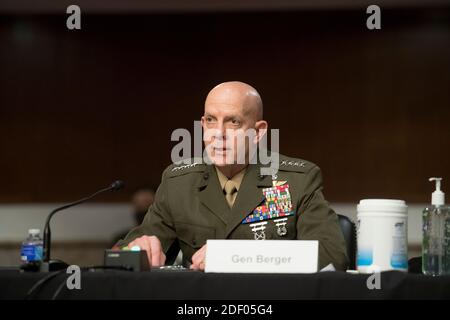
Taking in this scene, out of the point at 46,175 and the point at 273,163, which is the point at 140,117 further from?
the point at 273,163

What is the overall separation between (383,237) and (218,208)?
2.59 ft

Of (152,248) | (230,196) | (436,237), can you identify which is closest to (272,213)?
(230,196)

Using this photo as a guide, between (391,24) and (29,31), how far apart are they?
2.80m

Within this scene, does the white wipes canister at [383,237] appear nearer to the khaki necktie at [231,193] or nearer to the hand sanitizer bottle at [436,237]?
the hand sanitizer bottle at [436,237]

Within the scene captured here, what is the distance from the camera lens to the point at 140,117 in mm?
5789

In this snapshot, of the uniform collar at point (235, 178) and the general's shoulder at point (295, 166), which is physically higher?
the general's shoulder at point (295, 166)

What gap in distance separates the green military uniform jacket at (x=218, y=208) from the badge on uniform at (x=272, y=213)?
1 cm

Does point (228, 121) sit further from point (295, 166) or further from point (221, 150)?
point (295, 166)

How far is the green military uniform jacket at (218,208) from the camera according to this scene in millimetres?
2533

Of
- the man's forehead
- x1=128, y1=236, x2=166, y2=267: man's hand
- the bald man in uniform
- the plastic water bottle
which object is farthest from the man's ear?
the plastic water bottle

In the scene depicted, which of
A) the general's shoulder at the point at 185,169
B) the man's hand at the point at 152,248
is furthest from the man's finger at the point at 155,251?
the general's shoulder at the point at 185,169

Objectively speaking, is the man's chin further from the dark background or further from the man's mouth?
the dark background

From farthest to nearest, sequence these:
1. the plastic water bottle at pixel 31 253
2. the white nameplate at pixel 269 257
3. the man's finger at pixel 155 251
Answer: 1. the man's finger at pixel 155 251
2. the plastic water bottle at pixel 31 253
3. the white nameplate at pixel 269 257

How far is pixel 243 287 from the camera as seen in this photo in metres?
1.69
